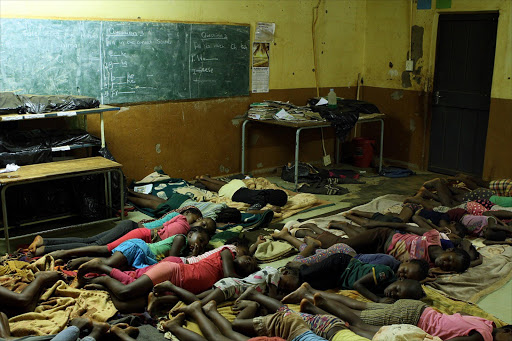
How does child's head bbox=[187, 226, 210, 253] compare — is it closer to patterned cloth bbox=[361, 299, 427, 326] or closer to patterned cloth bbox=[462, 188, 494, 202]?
patterned cloth bbox=[361, 299, 427, 326]

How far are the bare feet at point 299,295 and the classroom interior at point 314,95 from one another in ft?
5.12

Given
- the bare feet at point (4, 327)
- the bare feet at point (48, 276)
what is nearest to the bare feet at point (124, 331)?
A: the bare feet at point (4, 327)

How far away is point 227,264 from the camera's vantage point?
13.5 feet

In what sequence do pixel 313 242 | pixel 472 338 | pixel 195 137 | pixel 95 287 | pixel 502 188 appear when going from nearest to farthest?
1. pixel 472 338
2. pixel 95 287
3. pixel 313 242
4. pixel 502 188
5. pixel 195 137

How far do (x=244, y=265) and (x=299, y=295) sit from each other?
22.1 inches

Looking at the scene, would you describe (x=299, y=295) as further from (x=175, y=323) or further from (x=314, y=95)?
(x=314, y=95)

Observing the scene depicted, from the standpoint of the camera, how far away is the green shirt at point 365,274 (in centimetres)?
392

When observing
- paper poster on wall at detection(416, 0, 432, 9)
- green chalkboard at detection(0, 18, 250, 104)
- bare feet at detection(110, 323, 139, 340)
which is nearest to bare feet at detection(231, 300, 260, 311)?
bare feet at detection(110, 323, 139, 340)

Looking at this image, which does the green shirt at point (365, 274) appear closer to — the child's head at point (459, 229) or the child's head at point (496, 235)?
the child's head at point (459, 229)

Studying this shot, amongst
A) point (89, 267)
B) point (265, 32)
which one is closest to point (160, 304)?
point (89, 267)

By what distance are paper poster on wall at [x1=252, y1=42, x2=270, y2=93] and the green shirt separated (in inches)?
154

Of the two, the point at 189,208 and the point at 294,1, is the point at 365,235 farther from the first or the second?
the point at 294,1

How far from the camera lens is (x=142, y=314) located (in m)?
3.68

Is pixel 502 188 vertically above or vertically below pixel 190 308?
above
